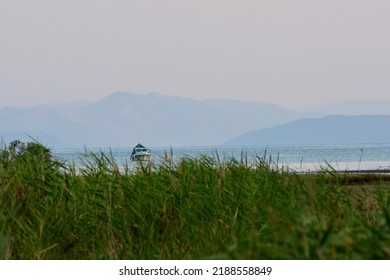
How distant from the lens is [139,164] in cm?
1175

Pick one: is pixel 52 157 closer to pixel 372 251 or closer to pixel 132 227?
pixel 132 227

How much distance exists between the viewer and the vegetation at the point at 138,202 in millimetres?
9383

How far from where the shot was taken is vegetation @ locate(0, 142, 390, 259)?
9383mm

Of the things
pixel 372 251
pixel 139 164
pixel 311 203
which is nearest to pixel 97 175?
pixel 139 164

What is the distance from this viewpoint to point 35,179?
34.7 ft

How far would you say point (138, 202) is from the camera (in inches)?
414

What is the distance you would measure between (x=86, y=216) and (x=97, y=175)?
116 cm

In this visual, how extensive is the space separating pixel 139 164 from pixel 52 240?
99.8 inches

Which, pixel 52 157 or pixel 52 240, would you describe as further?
pixel 52 157

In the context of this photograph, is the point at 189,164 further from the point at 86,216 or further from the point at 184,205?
the point at 86,216

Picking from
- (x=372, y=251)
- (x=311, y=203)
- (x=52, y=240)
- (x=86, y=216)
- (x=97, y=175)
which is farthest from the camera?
(x=97, y=175)

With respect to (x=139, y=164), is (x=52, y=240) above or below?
below
